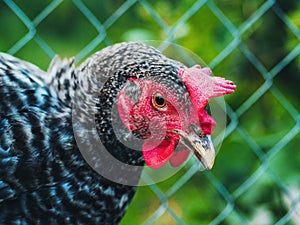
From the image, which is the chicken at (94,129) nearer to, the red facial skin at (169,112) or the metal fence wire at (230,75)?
the red facial skin at (169,112)

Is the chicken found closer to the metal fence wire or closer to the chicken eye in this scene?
the chicken eye

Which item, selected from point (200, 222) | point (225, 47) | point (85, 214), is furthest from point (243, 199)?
point (85, 214)

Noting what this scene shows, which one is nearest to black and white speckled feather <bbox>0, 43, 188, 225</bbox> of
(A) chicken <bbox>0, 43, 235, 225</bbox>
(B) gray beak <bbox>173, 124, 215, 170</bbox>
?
(A) chicken <bbox>0, 43, 235, 225</bbox>

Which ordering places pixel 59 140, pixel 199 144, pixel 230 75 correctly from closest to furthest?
pixel 199 144 → pixel 59 140 → pixel 230 75

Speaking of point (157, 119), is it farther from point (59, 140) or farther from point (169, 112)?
point (59, 140)

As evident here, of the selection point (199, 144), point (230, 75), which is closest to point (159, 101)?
point (199, 144)

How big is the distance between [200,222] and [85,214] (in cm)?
72

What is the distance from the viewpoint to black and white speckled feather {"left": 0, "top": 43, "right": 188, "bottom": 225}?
187cm

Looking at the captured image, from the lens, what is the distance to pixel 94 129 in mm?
1904

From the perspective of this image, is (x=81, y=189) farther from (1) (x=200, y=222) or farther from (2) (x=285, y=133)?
(2) (x=285, y=133)

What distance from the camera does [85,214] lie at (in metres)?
1.96

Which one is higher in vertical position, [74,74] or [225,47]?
[74,74]

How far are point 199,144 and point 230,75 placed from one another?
2.89ft

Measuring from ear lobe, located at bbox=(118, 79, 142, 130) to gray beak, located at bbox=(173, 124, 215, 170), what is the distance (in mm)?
101
